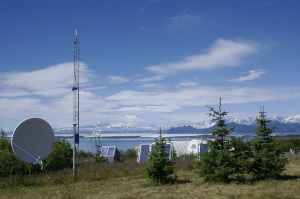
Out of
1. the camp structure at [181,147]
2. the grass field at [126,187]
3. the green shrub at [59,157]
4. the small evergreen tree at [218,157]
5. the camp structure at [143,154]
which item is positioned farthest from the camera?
the camp structure at [181,147]

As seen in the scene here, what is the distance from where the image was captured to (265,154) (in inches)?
823

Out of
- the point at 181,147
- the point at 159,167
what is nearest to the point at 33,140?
the point at 159,167

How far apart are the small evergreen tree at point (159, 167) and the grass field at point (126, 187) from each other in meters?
0.49

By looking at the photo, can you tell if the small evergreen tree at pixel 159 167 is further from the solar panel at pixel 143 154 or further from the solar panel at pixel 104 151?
the solar panel at pixel 104 151

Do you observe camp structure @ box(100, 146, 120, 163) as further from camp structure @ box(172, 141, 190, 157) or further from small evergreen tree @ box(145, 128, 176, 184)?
small evergreen tree @ box(145, 128, 176, 184)

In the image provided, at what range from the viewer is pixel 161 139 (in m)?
21.1

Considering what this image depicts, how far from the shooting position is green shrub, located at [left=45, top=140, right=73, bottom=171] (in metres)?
26.7

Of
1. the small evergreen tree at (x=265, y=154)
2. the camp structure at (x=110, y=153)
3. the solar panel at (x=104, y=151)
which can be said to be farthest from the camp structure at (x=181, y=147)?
the small evergreen tree at (x=265, y=154)

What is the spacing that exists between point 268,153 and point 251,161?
93 cm

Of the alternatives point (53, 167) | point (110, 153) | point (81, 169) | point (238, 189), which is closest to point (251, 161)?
point (238, 189)

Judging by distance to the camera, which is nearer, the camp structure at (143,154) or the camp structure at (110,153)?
the camp structure at (143,154)

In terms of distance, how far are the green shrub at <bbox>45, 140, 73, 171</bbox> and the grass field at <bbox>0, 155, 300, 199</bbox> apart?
238cm

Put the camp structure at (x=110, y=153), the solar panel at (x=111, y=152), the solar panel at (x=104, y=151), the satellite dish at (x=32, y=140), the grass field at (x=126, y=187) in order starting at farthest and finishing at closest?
the solar panel at (x=104, y=151) < the solar panel at (x=111, y=152) < the camp structure at (x=110, y=153) < the satellite dish at (x=32, y=140) < the grass field at (x=126, y=187)

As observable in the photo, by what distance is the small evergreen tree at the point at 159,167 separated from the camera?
798 inches
